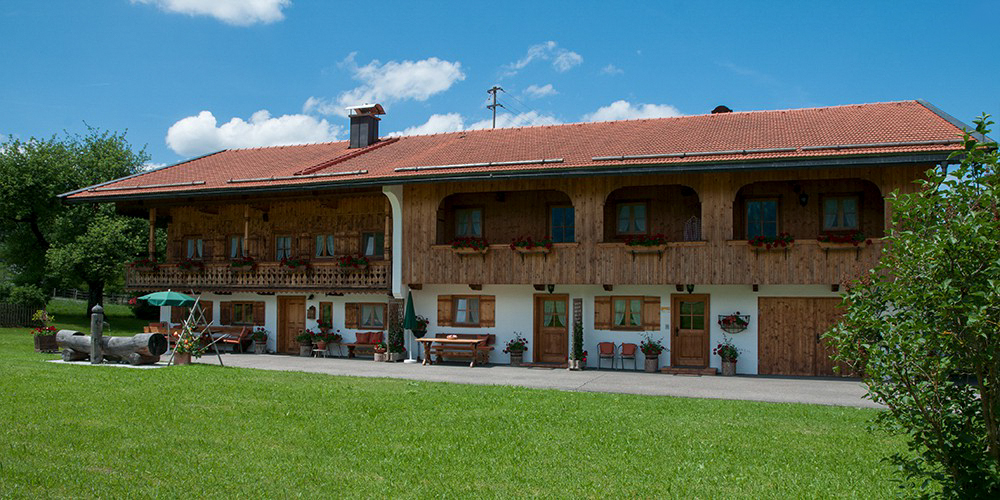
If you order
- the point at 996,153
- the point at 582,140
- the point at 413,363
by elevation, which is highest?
the point at 582,140

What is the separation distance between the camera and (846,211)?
18938 millimetres

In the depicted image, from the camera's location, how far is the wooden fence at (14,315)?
1267 inches

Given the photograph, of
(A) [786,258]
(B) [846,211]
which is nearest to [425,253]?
(A) [786,258]

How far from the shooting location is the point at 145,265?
993 inches

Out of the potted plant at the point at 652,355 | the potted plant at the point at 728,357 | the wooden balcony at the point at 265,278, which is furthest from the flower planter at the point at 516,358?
the potted plant at the point at 728,357

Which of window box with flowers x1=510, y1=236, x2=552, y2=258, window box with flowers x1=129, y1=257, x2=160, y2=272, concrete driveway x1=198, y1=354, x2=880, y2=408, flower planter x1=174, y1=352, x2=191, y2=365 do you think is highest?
window box with flowers x1=510, y1=236, x2=552, y2=258

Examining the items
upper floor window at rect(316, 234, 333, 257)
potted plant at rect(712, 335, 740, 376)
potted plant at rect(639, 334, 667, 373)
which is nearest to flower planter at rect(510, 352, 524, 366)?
potted plant at rect(639, 334, 667, 373)

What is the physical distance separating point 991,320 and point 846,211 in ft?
51.2

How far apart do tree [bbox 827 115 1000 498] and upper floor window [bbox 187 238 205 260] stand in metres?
24.1

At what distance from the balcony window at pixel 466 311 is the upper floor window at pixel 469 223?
1.82 meters

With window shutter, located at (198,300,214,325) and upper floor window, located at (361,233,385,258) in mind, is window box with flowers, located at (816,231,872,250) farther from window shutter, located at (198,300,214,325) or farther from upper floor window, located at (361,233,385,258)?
window shutter, located at (198,300,214,325)

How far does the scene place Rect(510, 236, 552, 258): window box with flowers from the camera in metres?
19.6

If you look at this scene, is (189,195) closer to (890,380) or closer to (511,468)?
(511,468)

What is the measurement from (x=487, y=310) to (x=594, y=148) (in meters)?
5.29
